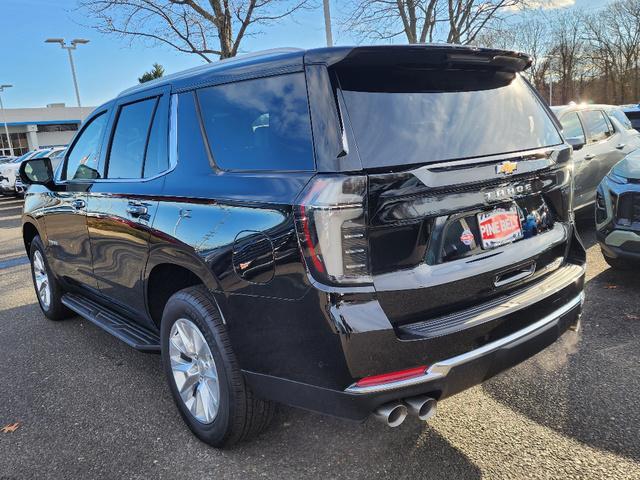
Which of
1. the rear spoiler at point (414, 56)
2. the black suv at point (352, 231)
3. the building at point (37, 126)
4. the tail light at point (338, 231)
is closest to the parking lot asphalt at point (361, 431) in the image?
the black suv at point (352, 231)

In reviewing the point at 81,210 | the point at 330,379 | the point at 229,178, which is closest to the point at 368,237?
the point at 330,379

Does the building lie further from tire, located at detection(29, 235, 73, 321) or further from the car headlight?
the car headlight

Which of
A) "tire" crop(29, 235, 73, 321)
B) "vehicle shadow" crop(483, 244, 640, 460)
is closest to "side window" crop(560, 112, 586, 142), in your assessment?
"vehicle shadow" crop(483, 244, 640, 460)

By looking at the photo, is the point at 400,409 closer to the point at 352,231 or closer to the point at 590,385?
the point at 352,231

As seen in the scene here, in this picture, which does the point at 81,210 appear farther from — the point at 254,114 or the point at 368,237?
the point at 368,237

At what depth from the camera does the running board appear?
3186mm

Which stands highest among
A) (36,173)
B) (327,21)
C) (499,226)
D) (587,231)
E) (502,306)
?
(327,21)

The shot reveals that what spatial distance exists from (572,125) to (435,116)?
5440 mm

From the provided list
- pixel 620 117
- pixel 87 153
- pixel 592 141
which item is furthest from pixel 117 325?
pixel 620 117

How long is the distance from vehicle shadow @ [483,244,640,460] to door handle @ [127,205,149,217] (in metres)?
2.26

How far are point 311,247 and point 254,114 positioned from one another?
81 cm

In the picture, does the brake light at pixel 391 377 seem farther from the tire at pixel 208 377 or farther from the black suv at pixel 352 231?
the tire at pixel 208 377

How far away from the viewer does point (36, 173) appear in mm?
4594

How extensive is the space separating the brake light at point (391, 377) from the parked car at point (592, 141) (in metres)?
5.16
